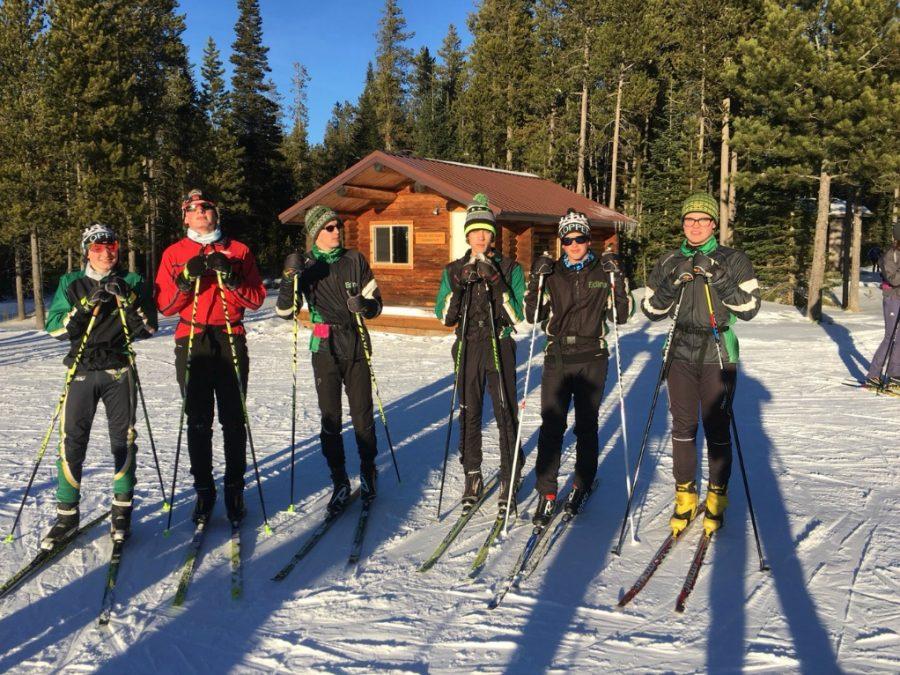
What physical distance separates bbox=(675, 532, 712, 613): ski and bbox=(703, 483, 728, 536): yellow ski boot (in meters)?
0.07

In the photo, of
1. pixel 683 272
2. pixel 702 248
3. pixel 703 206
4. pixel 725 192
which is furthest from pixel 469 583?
pixel 725 192

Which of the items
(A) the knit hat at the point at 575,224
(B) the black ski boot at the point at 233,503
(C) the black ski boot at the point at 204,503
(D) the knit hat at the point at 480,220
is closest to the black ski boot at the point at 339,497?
(B) the black ski boot at the point at 233,503

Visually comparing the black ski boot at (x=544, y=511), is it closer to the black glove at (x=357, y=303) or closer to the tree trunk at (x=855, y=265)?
the black glove at (x=357, y=303)

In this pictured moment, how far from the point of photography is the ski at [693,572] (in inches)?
131

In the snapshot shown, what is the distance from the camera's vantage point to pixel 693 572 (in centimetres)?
361

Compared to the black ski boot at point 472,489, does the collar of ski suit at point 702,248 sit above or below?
above

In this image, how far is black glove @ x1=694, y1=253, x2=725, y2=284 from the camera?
3959 mm

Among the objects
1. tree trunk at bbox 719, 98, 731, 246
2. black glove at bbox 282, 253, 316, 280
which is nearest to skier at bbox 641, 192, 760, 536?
black glove at bbox 282, 253, 316, 280

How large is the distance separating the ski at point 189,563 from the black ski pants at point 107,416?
0.53m

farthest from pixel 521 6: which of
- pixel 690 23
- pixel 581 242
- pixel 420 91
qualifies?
pixel 581 242

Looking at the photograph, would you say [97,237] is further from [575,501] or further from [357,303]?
[575,501]

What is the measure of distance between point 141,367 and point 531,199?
1110 centimetres

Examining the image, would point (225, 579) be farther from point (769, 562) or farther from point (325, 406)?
point (769, 562)

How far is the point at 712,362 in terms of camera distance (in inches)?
159
